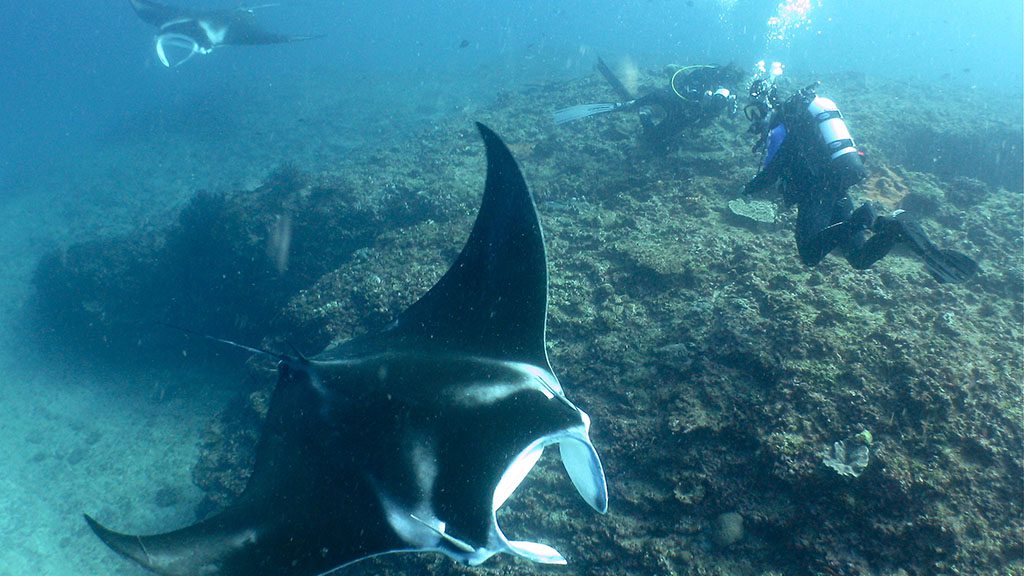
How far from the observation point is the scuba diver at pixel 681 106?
8.36m

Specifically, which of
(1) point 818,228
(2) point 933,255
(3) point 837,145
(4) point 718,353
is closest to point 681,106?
(3) point 837,145

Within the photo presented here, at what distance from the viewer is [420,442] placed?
7.06 feet

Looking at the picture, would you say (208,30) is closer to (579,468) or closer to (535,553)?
(579,468)

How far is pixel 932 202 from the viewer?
7312 millimetres

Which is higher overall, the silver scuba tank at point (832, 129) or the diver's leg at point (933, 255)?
the silver scuba tank at point (832, 129)

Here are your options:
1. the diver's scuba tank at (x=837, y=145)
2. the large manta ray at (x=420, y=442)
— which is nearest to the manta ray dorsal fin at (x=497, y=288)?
the large manta ray at (x=420, y=442)

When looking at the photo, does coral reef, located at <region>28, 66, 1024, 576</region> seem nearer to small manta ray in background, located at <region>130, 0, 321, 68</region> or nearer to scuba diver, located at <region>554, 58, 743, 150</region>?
scuba diver, located at <region>554, 58, 743, 150</region>

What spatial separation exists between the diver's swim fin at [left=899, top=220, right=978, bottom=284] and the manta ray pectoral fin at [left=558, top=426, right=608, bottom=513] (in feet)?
13.6

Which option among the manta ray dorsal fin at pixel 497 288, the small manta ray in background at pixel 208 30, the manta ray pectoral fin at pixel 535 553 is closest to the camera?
the manta ray pectoral fin at pixel 535 553

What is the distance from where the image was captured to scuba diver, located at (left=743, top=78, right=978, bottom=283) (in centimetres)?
428

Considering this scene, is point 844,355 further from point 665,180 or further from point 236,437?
point 236,437

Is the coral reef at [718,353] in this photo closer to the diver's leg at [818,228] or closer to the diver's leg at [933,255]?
the diver's leg at [818,228]

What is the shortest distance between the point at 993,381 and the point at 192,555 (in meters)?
5.65

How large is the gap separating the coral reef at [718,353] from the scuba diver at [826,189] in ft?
1.25
